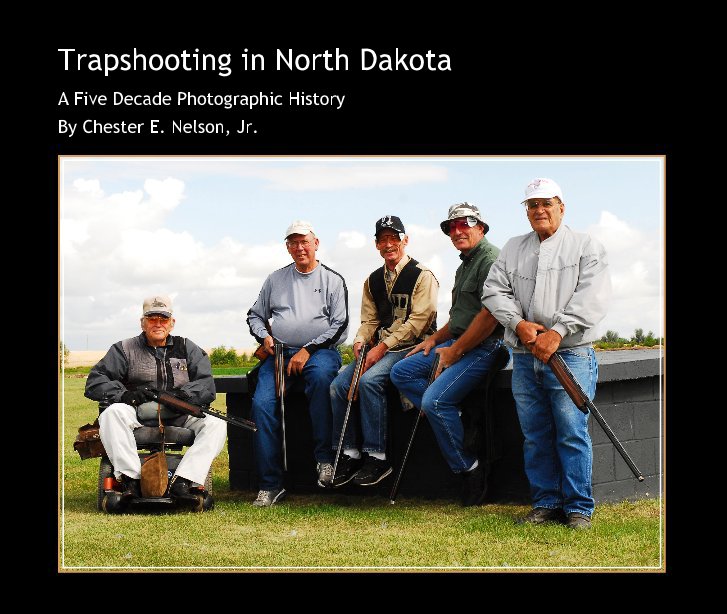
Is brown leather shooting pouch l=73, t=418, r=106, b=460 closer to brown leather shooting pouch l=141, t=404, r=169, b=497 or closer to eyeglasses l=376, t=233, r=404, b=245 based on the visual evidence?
brown leather shooting pouch l=141, t=404, r=169, b=497

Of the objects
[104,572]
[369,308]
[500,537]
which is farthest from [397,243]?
[104,572]

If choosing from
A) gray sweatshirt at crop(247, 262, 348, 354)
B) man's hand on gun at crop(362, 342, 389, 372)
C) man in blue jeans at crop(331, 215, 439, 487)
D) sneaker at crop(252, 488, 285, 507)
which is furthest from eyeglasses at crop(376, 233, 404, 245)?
sneaker at crop(252, 488, 285, 507)

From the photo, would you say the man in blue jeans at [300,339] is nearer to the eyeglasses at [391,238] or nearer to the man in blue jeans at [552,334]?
the eyeglasses at [391,238]

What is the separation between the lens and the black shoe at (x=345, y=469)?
768 centimetres

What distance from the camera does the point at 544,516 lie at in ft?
21.9

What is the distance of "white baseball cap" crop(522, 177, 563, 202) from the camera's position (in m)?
6.49

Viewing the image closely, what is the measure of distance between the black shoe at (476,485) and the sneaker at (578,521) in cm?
99

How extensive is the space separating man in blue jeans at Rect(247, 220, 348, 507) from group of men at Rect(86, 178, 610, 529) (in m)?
0.01

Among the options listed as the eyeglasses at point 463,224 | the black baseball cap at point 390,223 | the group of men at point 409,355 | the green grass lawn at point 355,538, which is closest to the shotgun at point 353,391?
the group of men at point 409,355

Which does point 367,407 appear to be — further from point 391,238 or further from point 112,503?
point 112,503

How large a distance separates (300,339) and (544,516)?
2.40 meters

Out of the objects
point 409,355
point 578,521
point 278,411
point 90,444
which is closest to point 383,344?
point 409,355

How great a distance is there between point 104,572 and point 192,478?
6.32 feet

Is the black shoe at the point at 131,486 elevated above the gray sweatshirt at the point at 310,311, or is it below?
below
